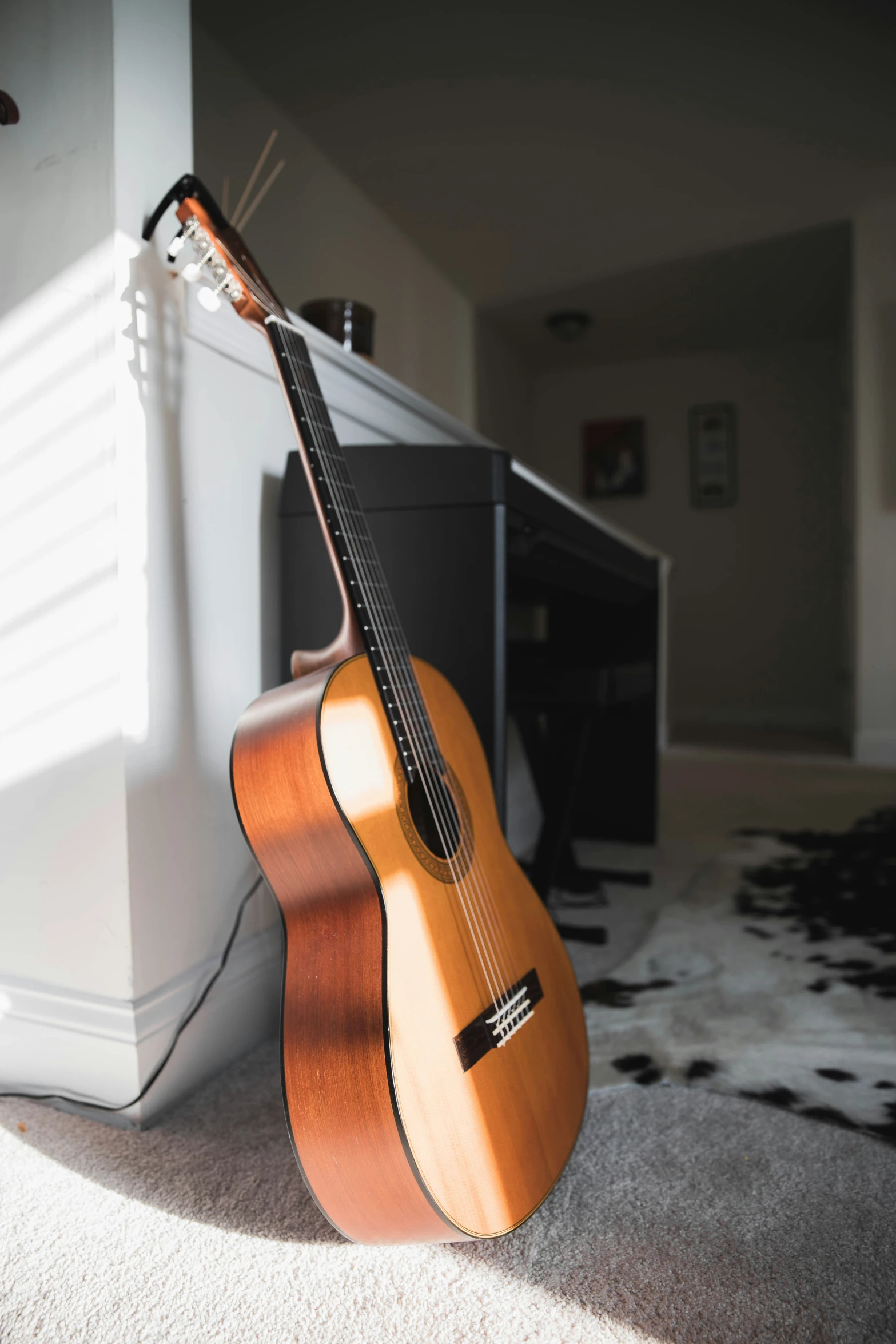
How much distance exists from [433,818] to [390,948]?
0.49ft

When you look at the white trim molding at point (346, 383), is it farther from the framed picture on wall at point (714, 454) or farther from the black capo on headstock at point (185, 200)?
the framed picture on wall at point (714, 454)

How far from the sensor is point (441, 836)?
0.75 metres

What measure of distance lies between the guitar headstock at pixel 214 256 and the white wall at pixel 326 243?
2.00 m

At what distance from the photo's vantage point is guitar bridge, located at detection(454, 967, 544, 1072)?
652mm

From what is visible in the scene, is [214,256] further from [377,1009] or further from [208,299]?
[377,1009]

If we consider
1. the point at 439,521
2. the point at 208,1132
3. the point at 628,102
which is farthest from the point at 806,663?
the point at 208,1132

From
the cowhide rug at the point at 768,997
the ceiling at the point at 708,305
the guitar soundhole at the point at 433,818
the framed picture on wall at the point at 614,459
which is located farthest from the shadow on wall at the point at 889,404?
the guitar soundhole at the point at 433,818

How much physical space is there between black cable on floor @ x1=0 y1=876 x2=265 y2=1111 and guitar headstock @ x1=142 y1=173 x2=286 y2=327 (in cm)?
73

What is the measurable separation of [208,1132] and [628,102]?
358 centimetres

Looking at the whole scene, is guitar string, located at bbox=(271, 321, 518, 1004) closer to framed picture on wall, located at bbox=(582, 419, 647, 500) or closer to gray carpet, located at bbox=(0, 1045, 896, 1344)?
gray carpet, located at bbox=(0, 1045, 896, 1344)

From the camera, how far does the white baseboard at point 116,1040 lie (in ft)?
2.90

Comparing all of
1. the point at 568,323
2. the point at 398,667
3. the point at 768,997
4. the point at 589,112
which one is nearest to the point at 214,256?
the point at 398,667

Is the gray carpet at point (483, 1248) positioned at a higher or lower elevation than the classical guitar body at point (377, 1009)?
lower

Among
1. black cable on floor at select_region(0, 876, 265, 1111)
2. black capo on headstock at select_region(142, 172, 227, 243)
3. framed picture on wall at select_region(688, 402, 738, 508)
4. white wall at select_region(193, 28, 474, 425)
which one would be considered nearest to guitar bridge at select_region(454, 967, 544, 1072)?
black cable on floor at select_region(0, 876, 265, 1111)
